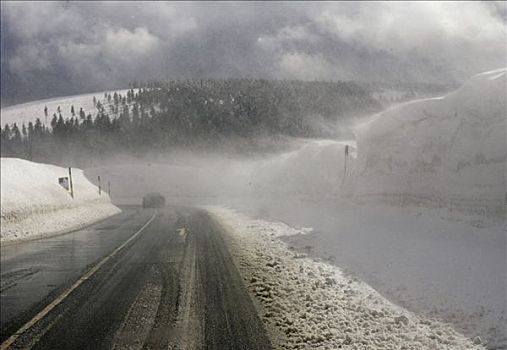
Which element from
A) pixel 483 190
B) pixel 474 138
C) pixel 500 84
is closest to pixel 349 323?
pixel 483 190

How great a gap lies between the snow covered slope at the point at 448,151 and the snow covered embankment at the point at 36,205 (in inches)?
553

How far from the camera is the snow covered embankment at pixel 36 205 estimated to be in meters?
18.7

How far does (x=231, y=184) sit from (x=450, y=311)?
75.9m

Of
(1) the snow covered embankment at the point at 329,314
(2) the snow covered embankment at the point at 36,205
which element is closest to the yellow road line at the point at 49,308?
(1) the snow covered embankment at the point at 329,314

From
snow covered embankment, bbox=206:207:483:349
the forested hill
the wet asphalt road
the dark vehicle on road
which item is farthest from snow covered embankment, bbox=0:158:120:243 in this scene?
the forested hill

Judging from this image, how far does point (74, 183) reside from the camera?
107 ft

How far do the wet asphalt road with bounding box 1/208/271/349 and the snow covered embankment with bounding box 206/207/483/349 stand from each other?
0.38 meters

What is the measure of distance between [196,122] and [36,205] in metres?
114

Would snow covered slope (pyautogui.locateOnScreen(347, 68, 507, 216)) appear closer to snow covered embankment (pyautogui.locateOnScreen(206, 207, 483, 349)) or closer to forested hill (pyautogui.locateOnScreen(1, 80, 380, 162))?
snow covered embankment (pyautogui.locateOnScreen(206, 207, 483, 349))

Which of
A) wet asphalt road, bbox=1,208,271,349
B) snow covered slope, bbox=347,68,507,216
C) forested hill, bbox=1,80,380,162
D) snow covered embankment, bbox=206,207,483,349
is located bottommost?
snow covered embankment, bbox=206,207,483,349

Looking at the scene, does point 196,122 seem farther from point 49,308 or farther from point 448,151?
point 49,308

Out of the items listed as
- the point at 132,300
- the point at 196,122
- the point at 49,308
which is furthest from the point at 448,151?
the point at 196,122

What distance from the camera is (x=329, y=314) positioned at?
253 inches

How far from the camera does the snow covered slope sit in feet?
33.9
